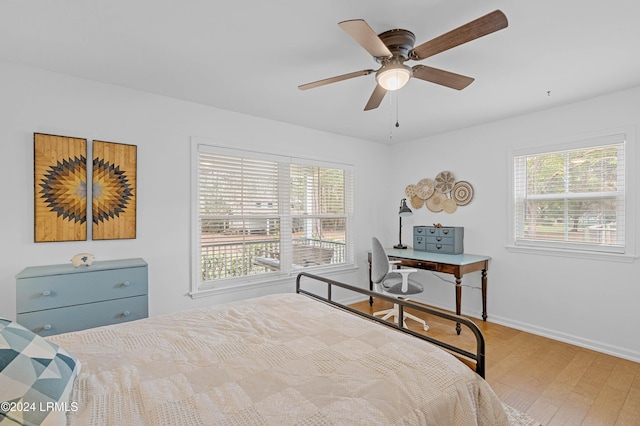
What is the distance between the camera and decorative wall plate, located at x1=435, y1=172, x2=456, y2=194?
4155 mm

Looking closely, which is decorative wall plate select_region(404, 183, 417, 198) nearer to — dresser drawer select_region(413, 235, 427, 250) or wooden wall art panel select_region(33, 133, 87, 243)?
dresser drawer select_region(413, 235, 427, 250)

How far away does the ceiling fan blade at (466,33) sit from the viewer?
4.52 feet

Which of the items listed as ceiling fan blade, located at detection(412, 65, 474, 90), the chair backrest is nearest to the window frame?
the chair backrest

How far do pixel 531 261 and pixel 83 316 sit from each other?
14.0 feet

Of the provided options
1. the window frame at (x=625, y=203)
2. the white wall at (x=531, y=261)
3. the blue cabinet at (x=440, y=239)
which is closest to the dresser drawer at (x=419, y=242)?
the blue cabinet at (x=440, y=239)

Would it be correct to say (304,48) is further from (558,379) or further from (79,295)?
(558,379)

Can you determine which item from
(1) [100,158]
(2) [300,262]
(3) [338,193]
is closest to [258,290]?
(2) [300,262]

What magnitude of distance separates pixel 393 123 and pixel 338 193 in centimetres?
122

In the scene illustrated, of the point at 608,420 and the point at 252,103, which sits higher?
the point at 252,103

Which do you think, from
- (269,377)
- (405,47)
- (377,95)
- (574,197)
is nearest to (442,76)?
(405,47)

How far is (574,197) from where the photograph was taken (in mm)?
3168

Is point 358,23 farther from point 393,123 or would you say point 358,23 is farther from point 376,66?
point 393,123

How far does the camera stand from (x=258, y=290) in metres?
3.58

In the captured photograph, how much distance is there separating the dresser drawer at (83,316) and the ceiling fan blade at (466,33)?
2.69 m
